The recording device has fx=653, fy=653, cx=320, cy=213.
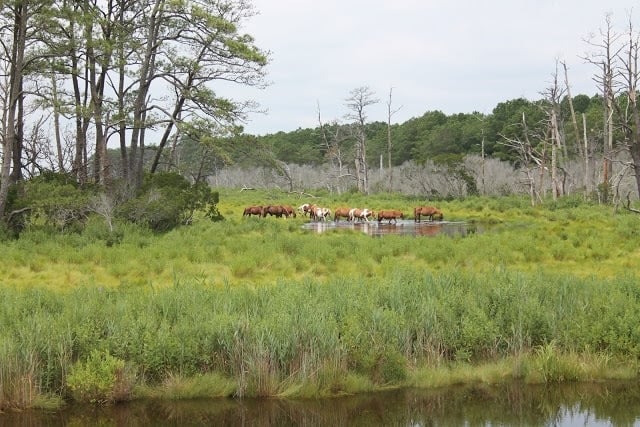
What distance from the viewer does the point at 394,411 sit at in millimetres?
7863

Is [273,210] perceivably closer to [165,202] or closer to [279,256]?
[165,202]

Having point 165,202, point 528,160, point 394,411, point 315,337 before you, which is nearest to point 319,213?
point 165,202

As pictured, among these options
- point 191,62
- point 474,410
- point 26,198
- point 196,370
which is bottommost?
point 474,410

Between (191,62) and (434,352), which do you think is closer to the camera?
(434,352)

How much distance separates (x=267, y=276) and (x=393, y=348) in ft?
22.5

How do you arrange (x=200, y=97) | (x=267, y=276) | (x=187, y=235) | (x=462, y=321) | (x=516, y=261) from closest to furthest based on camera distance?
(x=462, y=321)
(x=267, y=276)
(x=516, y=261)
(x=187, y=235)
(x=200, y=97)

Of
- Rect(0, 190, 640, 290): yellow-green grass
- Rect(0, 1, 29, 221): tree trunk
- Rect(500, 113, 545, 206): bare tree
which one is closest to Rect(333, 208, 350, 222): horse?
Rect(500, 113, 545, 206): bare tree

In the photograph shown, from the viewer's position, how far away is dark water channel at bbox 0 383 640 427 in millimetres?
7520

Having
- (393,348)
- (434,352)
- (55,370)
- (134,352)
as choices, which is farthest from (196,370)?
(434,352)

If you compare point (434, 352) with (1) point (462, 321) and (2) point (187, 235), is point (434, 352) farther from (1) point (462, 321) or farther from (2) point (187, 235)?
(2) point (187, 235)

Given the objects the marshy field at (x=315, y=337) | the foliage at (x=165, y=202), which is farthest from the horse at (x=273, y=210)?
the marshy field at (x=315, y=337)

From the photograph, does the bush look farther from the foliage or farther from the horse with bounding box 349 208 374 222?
the horse with bounding box 349 208 374 222

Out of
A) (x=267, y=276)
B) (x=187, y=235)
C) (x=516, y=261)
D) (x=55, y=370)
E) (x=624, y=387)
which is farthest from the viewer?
(x=187, y=235)

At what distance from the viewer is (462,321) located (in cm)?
909
